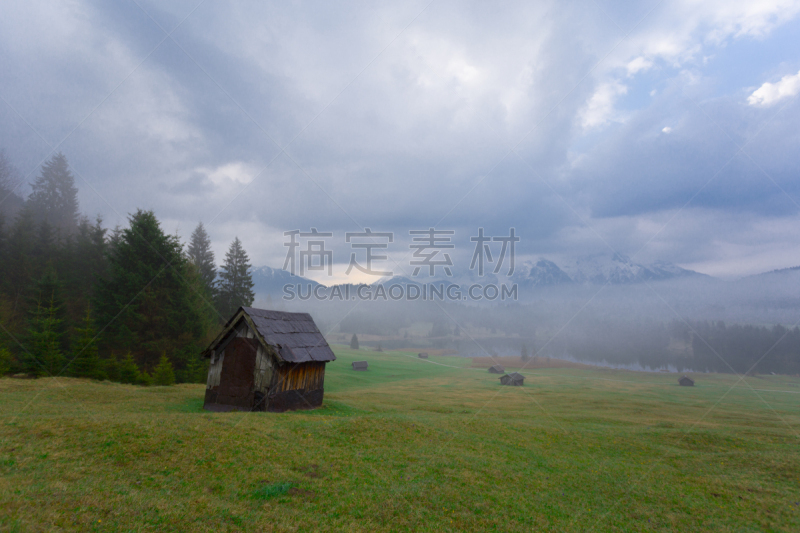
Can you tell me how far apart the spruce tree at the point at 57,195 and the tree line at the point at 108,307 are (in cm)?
2501

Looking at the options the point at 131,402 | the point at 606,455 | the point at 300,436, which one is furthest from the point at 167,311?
the point at 606,455

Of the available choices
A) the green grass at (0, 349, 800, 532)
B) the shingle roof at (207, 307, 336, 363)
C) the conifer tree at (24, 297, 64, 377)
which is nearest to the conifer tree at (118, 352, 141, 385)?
the conifer tree at (24, 297, 64, 377)

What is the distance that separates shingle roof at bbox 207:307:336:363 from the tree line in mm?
15608

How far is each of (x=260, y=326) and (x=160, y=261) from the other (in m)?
26.7

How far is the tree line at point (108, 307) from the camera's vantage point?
104ft

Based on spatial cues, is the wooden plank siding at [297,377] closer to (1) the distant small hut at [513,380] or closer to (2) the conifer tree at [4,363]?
(2) the conifer tree at [4,363]

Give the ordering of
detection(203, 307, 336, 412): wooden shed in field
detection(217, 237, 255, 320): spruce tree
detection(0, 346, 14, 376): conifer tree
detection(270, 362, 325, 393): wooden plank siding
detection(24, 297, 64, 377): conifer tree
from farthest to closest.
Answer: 1. detection(217, 237, 255, 320): spruce tree
2. detection(24, 297, 64, 377): conifer tree
3. detection(0, 346, 14, 376): conifer tree
4. detection(270, 362, 325, 393): wooden plank siding
5. detection(203, 307, 336, 412): wooden shed in field

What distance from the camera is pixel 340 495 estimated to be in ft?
33.6

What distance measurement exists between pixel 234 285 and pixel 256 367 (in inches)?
1556

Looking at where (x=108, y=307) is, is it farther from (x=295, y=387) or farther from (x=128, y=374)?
(x=295, y=387)

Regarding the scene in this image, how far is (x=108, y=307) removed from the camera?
128ft

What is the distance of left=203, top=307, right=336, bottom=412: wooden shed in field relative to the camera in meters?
22.3

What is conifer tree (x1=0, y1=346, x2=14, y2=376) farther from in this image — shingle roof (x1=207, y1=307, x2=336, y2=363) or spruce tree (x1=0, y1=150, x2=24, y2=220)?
spruce tree (x1=0, y1=150, x2=24, y2=220)

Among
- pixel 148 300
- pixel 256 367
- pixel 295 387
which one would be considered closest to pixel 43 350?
pixel 148 300
